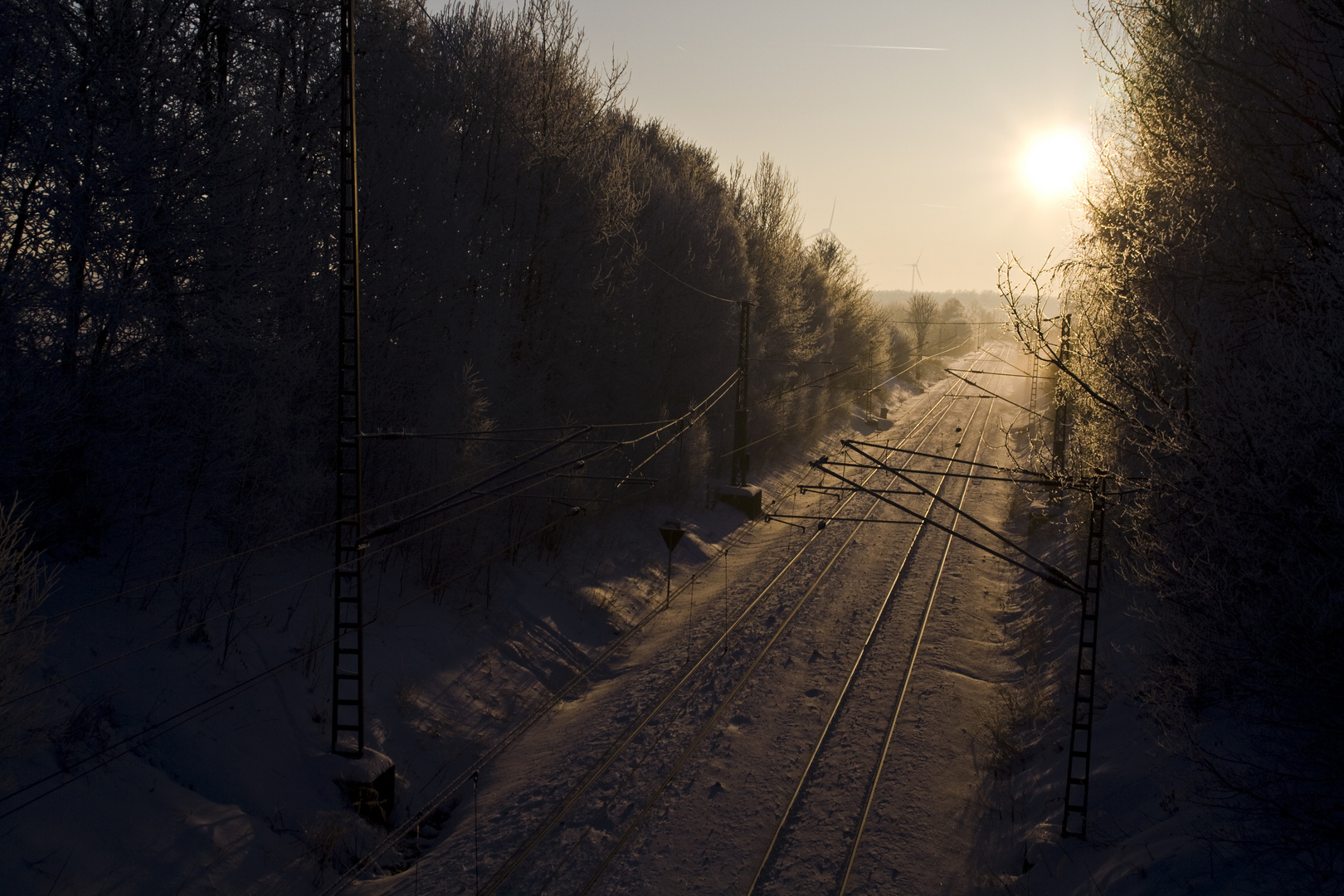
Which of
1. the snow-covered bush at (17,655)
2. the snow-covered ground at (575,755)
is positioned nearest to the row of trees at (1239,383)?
the snow-covered ground at (575,755)

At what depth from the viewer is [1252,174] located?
9.49 m

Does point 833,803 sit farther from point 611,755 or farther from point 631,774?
point 611,755

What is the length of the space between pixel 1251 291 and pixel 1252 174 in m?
1.56

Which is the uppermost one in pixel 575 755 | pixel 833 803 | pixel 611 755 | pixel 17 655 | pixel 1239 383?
pixel 1239 383

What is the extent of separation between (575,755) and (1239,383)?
32.8 ft

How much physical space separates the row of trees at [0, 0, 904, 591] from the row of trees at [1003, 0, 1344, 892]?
37.7 feet

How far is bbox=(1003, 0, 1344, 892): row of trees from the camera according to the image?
686cm

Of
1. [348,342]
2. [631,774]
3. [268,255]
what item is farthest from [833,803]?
[268,255]

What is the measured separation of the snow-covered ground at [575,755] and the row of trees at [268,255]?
2.02 meters

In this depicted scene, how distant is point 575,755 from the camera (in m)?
11.9

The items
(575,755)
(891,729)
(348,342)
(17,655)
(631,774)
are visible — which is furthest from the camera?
(891,729)

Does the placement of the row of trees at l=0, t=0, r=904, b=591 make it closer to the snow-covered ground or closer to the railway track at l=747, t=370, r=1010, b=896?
the snow-covered ground

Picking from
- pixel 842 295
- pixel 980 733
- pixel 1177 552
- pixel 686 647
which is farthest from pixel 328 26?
pixel 842 295

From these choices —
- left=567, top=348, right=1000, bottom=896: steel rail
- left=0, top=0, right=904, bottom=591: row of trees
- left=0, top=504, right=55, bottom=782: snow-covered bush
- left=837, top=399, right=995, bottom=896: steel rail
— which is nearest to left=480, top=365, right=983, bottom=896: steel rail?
left=567, top=348, right=1000, bottom=896: steel rail
